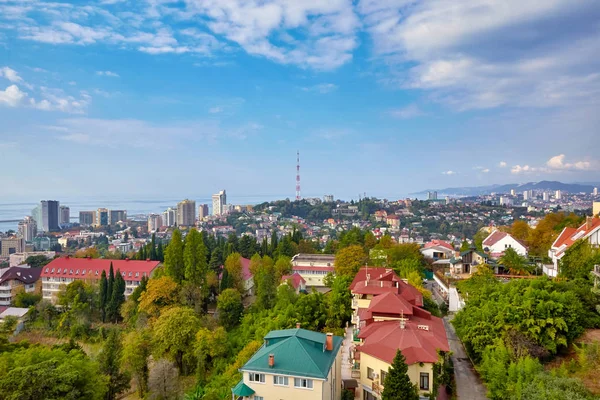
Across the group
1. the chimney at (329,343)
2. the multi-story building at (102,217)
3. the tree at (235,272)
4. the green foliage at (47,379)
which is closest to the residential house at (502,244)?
the tree at (235,272)

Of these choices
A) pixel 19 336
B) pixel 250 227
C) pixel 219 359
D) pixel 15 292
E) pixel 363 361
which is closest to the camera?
pixel 363 361

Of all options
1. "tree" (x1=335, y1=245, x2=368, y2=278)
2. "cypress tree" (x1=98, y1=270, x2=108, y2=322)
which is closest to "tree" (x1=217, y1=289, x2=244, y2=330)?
"tree" (x1=335, y1=245, x2=368, y2=278)

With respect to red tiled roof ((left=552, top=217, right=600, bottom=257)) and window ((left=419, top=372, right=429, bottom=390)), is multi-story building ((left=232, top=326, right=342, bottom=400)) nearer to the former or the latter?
window ((left=419, top=372, right=429, bottom=390))

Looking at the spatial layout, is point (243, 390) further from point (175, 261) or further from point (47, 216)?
point (47, 216)

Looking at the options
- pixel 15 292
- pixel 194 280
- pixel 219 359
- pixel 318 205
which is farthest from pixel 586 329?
pixel 318 205

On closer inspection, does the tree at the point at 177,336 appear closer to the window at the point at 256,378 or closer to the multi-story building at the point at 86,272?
the window at the point at 256,378

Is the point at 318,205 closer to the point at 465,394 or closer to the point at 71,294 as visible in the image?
the point at 71,294
